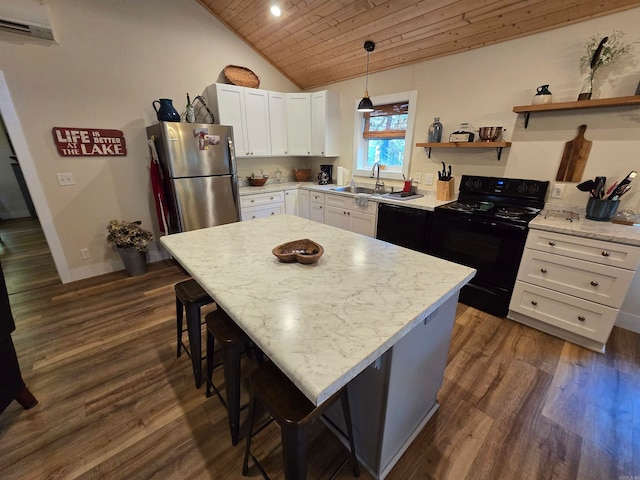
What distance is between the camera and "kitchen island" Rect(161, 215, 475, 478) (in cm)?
73

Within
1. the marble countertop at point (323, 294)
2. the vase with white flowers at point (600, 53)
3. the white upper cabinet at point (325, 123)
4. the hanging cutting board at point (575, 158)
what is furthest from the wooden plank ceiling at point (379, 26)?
the marble countertop at point (323, 294)

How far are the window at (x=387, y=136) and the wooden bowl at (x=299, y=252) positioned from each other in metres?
2.36

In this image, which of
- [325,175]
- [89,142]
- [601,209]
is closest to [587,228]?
[601,209]

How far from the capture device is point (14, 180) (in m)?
5.18

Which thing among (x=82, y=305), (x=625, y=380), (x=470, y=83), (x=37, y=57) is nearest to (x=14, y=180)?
(x=37, y=57)

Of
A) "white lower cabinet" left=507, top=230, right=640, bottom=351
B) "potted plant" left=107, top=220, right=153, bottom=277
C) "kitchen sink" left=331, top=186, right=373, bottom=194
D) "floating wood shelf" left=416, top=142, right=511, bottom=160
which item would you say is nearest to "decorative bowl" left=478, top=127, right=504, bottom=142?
"floating wood shelf" left=416, top=142, right=511, bottom=160

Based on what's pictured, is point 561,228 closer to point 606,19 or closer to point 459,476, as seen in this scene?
point 606,19

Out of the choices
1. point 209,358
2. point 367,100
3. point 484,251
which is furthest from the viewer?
point 367,100

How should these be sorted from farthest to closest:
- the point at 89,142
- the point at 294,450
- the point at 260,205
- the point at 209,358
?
the point at 260,205 < the point at 89,142 < the point at 209,358 < the point at 294,450

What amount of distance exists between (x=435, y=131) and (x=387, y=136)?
72 centimetres

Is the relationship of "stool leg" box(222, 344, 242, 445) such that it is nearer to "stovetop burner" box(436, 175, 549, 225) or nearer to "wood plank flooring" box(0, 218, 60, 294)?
"stovetop burner" box(436, 175, 549, 225)

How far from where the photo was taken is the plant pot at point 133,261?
298cm

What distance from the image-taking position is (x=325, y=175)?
4094mm

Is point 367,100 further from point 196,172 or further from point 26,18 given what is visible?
point 26,18
